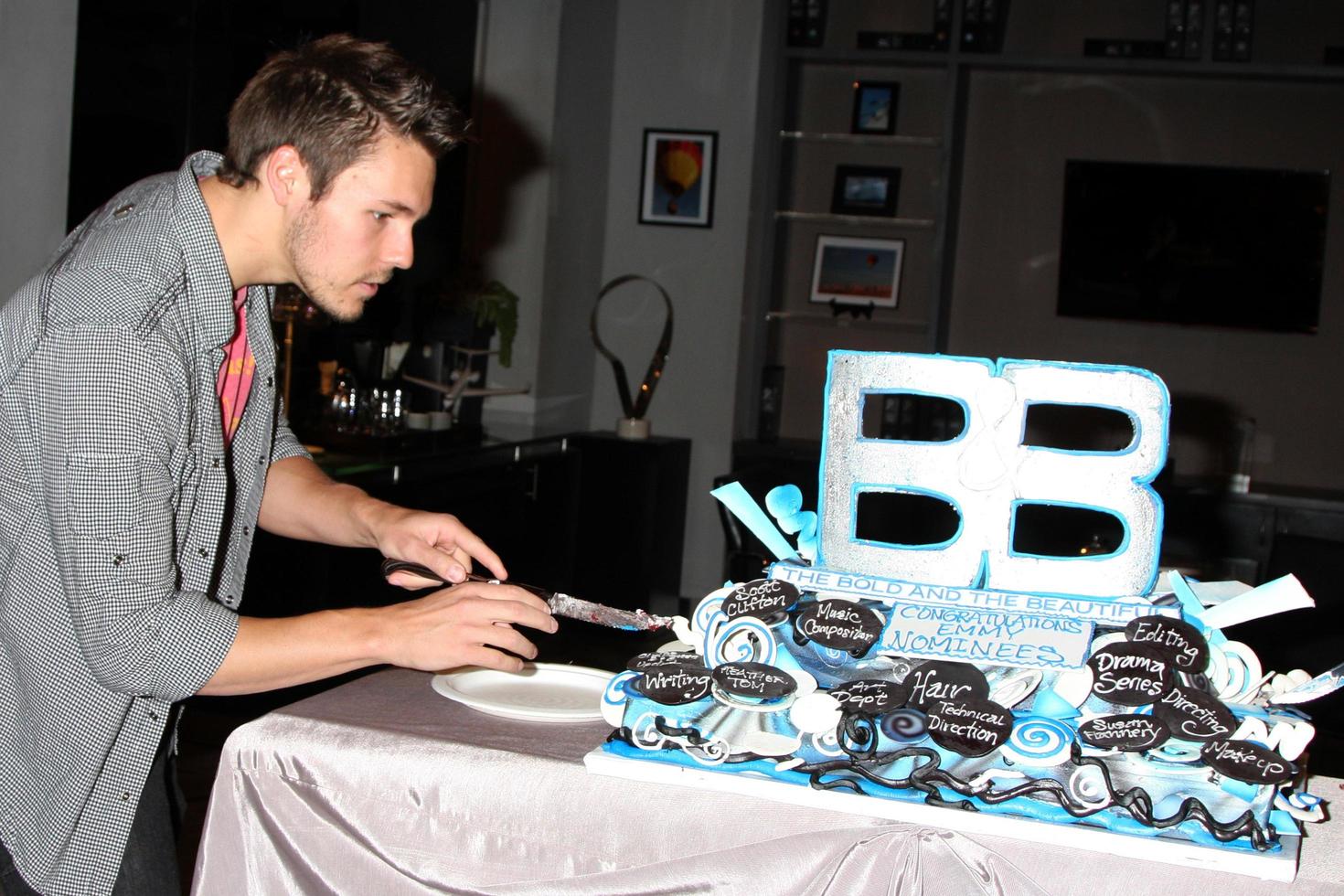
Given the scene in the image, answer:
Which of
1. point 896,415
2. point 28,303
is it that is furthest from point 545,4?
point 28,303

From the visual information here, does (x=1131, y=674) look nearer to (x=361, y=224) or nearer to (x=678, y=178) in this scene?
(x=361, y=224)

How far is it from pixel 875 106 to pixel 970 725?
4561 mm

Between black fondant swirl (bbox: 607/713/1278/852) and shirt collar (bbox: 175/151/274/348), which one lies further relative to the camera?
shirt collar (bbox: 175/151/274/348)

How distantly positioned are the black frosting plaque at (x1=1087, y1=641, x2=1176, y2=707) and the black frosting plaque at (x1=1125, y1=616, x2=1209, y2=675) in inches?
0.4

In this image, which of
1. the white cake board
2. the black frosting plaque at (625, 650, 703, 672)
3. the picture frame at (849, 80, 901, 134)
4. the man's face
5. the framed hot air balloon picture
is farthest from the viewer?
the framed hot air balloon picture

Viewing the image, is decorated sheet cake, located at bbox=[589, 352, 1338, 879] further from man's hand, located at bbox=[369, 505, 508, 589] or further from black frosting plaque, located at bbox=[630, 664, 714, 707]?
man's hand, located at bbox=[369, 505, 508, 589]

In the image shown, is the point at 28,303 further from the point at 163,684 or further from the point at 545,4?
the point at 545,4

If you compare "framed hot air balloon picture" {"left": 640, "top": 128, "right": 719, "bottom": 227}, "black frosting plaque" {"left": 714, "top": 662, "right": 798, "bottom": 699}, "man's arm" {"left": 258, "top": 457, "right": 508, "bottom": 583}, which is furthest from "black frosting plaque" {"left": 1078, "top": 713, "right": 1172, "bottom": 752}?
"framed hot air balloon picture" {"left": 640, "top": 128, "right": 719, "bottom": 227}

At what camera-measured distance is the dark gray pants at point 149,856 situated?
52.9 inches

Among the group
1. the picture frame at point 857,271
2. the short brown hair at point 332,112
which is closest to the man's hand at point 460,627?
the short brown hair at point 332,112

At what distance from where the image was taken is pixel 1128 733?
3.63 feet

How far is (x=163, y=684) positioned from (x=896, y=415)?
160 inches

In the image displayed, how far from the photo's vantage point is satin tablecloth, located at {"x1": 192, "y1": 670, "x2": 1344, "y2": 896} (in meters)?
1.07

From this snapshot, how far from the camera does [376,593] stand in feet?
11.3
